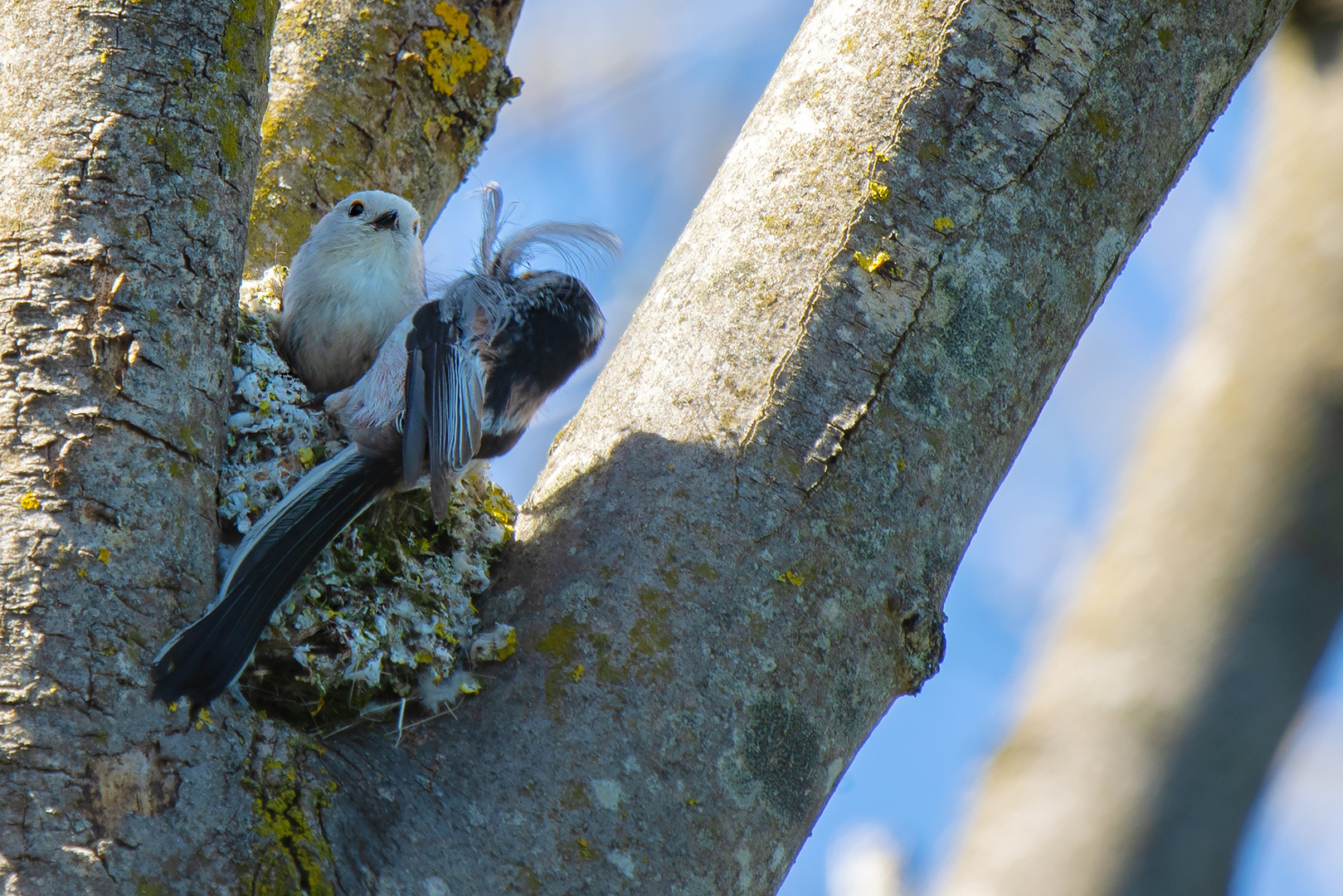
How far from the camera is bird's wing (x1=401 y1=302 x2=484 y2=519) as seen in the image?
2156 millimetres

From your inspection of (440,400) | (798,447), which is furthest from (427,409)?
(798,447)

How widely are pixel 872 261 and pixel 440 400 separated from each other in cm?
93

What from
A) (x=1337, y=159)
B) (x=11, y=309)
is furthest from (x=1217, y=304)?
(x=11, y=309)

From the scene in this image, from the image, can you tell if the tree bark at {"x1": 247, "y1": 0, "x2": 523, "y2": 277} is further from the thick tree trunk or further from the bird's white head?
the thick tree trunk

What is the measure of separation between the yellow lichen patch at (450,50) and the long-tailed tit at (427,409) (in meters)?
0.43

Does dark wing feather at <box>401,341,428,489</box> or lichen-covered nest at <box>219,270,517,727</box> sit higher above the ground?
dark wing feather at <box>401,341,428,489</box>

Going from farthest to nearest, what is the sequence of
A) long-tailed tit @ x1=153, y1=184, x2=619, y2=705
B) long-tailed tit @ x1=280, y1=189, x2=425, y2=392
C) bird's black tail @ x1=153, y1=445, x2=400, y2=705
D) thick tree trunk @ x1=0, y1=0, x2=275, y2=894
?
long-tailed tit @ x1=280, y1=189, x2=425, y2=392 < long-tailed tit @ x1=153, y1=184, x2=619, y2=705 < bird's black tail @ x1=153, y1=445, x2=400, y2=705 < thick tree trunk @ x1=0, y1=0, x2=275, y2=894

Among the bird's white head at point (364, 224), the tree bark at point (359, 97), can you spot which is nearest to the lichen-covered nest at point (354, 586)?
the bird's white head at point (364, 224)

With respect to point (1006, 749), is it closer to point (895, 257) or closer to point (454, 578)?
point (895, 257)

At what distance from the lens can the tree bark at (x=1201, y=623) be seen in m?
1.04

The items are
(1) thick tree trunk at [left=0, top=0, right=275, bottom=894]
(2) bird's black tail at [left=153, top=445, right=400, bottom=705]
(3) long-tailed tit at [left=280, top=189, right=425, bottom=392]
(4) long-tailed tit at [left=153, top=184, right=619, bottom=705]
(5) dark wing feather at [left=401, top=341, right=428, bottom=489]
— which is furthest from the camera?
(3) long-tailed tit at [left=280, top=189, right=425, bottom=392]

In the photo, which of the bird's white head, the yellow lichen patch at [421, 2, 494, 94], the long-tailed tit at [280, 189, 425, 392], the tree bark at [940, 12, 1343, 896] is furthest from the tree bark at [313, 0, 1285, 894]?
the yellow lichen patch at [421, 2, 494, 94]

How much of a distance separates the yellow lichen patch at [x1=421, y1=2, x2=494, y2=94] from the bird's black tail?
1.21 metres

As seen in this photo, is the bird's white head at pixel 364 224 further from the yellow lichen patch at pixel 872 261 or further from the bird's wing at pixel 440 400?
the yellow lichen patch at pixel 872 261
